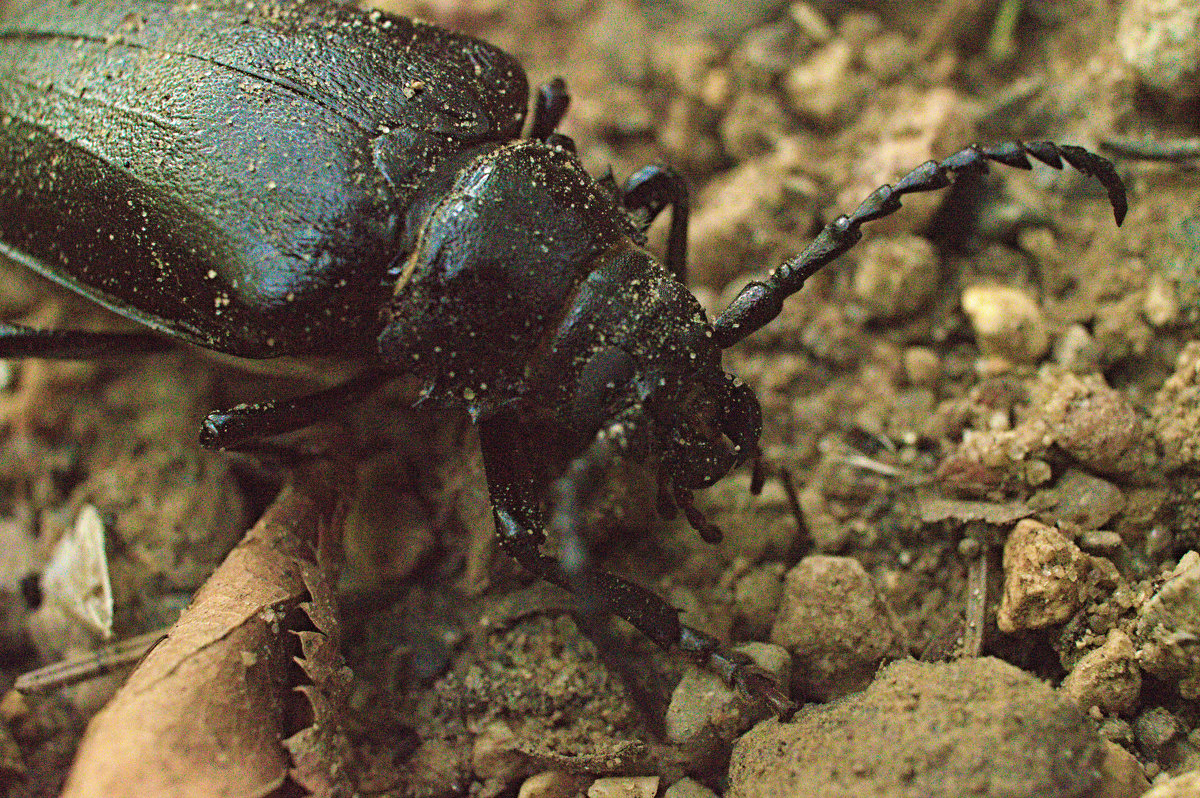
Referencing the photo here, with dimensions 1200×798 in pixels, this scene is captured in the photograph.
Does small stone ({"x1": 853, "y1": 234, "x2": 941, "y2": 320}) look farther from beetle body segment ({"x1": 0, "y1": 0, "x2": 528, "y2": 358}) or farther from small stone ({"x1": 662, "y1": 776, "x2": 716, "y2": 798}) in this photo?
small stone ({"x1": 662, "y1": 776, "x2": 716, "y2": 798})

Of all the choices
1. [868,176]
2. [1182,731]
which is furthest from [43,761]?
[868,176]

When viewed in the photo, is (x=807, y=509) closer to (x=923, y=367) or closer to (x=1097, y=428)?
(x=923, y=367)

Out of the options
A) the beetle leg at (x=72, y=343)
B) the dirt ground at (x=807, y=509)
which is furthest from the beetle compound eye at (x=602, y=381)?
the beetle leg at (x=72, y=343)

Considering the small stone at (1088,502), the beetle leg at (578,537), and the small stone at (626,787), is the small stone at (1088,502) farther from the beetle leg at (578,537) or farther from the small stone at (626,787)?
the small stone at (626,787)

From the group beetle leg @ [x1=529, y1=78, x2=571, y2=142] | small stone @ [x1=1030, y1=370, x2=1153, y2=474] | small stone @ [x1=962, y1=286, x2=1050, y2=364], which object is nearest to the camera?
small stone @ [x1=1030, y1=370, x2=1153, y2=474]

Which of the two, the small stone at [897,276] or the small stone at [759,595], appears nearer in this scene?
the small stone at [759,595]

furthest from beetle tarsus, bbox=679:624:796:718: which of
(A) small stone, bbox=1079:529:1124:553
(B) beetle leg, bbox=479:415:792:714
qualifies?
(A) small stone, bbox=1079:529:1124:553

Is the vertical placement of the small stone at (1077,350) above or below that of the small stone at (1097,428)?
above

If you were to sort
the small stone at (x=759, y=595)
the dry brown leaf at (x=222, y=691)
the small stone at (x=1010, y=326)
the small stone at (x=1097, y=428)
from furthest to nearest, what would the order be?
the small stone at (x=1010, y=326) → the small stone at (x=759, y=595) → the small stone at (x=1097, y=428) → the dry brown leaf at (x=222, y=691)
